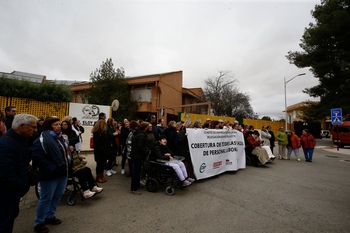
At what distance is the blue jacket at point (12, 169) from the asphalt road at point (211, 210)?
132 centimetres

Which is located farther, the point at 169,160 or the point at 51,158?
the point at 169,160

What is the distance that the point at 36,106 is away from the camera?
9.70 metres

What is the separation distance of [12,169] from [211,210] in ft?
11.3

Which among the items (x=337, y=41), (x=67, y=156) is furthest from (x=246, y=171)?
(x=337, y=41)

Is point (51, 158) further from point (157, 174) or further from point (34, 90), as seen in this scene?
point (34, 90)

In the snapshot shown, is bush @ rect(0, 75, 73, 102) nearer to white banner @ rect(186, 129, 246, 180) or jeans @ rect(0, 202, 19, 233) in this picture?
white banner @ rect(186, 129, 246, 180)

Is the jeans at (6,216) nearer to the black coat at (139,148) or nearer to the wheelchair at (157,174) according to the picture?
the black coat at (139,148)

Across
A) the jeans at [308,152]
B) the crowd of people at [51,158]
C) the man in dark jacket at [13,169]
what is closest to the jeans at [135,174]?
the crowd of people at [51,158]

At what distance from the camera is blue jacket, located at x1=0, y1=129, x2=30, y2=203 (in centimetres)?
208

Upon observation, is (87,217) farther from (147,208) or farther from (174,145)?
(174,145)

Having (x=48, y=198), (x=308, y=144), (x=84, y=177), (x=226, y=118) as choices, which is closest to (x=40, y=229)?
(x=48, y=198)

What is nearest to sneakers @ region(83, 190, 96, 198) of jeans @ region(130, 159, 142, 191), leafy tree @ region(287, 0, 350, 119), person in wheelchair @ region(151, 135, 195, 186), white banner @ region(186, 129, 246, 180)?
jeans @ region(130, 159, 142, 191)

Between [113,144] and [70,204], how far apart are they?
9.78 feet

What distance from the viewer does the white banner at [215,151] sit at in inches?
232
